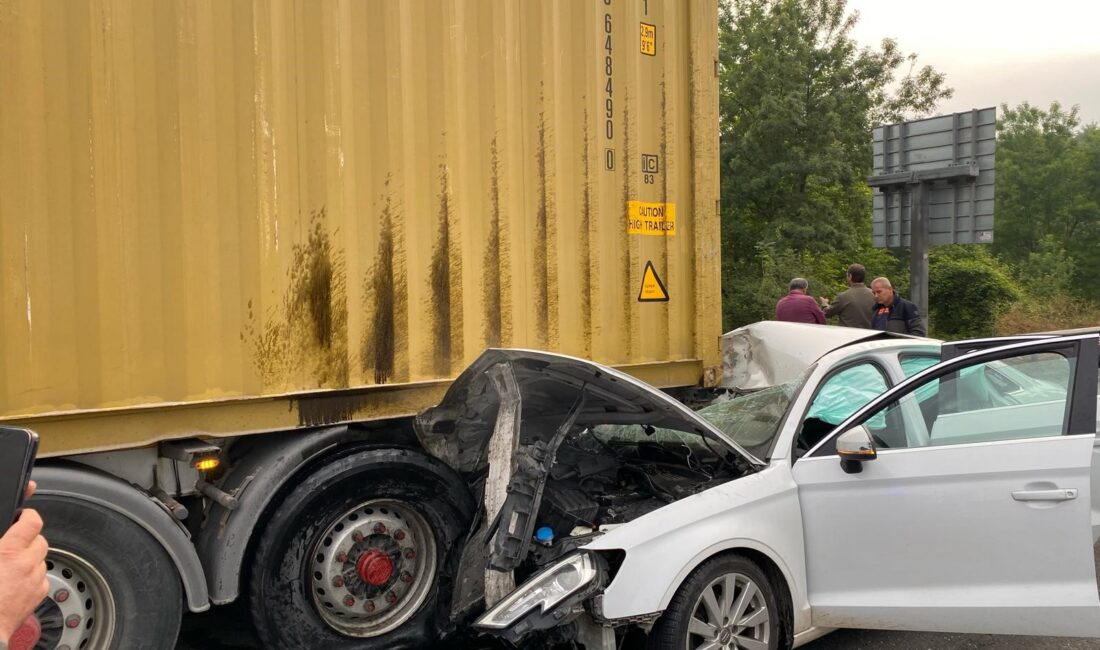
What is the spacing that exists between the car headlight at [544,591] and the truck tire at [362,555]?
2.81 feet

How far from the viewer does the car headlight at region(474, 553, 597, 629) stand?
2.98 m

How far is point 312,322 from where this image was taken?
3730 mm

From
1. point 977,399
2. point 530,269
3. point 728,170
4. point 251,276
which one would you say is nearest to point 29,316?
point 251,276

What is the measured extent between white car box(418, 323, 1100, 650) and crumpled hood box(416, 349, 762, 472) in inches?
0.4

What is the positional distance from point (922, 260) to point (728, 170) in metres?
10.6

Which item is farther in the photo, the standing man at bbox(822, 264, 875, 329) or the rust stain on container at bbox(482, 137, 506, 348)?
the standing man at bbox(822, 264, 875, 329)

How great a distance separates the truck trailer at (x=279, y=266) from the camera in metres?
3.13

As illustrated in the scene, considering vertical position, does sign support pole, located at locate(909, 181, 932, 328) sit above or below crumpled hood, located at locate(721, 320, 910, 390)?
above

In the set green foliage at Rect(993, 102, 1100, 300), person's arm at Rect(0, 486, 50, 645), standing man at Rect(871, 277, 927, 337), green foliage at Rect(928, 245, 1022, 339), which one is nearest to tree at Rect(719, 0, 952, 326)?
green foliage at Rect(928, 245, 1022, 339)

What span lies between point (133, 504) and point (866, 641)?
337cm

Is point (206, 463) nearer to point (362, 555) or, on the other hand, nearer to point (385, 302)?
point (362, 555)

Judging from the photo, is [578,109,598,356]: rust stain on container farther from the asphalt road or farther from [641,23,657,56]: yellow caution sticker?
the asphalt road

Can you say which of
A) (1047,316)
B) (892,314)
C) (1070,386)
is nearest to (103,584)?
(1070,386)

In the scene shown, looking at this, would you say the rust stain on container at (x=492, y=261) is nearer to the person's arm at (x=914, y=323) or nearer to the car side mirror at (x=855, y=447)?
the car side mirror at (x=855, y=447)
